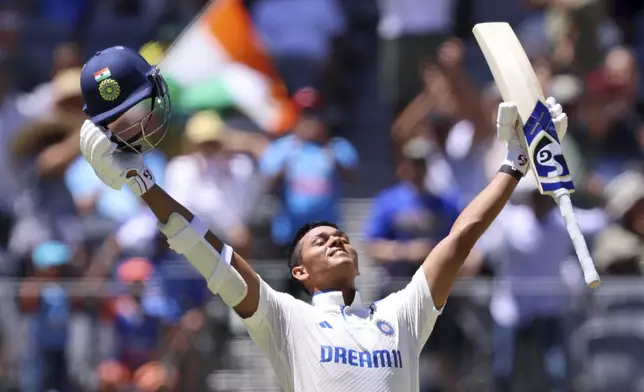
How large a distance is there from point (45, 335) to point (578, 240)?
216 inches

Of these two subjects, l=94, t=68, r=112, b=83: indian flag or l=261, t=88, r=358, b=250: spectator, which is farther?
l=261, t=88, r=358, b=250: spectator

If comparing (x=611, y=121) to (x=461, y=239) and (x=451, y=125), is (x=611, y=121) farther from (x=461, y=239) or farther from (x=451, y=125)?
(x=461, y=239)

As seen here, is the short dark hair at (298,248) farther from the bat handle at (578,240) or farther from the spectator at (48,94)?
the spectator at (48,94)

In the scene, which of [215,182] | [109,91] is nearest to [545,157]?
[109,91]

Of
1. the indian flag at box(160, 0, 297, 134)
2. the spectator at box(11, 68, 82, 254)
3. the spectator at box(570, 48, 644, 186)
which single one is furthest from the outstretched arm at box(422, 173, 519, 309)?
the indian flag at box(160, 0, 297, 134)

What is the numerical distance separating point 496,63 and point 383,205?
4.34 meters

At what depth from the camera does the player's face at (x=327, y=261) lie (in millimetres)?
7152

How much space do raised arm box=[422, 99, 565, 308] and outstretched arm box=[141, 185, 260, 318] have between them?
0.83 m

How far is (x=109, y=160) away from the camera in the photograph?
6.35 m

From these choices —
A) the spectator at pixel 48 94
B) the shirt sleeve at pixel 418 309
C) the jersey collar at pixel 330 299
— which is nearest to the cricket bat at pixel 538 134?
the shirt sleeve at pixel 418 309

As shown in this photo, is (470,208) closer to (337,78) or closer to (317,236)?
(317,236)

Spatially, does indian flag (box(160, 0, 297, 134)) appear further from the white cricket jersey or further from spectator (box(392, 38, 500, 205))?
the white cricket jersey

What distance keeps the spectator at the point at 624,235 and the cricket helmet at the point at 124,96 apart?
220 inches

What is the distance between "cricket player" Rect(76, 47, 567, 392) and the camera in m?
6.45
